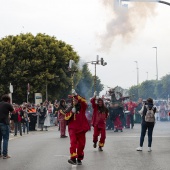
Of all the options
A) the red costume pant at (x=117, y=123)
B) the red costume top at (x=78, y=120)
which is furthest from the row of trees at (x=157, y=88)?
the red costume top at (x=78, y=120)

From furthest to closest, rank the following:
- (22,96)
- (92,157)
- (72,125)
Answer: (22,96) → (92,157) → (72,125)

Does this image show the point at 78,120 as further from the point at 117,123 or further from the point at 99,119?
the point at 117,123

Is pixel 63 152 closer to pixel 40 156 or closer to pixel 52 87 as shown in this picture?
pixel 40 156

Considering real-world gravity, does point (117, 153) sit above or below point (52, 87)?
below

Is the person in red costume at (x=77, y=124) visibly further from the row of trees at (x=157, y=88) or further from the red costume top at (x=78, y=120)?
the row of trees at (x=157, y=88)

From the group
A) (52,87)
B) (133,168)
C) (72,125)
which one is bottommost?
(133,168)

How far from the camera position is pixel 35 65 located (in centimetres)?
7038

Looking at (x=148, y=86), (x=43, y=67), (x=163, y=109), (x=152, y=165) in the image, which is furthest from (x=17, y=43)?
(x=148, y=86)

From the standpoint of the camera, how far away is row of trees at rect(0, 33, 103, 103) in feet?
227

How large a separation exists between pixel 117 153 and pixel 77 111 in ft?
11.4

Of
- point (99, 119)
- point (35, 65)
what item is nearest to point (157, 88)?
point (35, 65)

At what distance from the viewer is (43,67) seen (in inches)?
2817

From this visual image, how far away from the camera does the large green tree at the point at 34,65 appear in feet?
227

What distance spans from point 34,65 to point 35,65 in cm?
12
